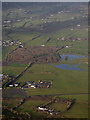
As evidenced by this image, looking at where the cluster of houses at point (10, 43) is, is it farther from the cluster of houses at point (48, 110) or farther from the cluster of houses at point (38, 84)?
the cluster of houses at point (48, 110)

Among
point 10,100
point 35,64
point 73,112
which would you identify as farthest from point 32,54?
point 73,112

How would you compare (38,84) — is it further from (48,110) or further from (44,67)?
(48,110)

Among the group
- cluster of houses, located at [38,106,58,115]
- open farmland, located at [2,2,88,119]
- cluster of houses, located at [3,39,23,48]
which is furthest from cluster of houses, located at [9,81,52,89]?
cluster of houses, located at [3,39,23,48]

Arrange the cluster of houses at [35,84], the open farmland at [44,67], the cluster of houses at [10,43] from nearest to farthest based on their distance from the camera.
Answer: the open farmland at [44,67], the cluster of houses at [35,84], the cluster of houses at [10,43]

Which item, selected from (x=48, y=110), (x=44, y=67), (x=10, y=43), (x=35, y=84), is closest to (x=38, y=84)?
(x=35, y=84)

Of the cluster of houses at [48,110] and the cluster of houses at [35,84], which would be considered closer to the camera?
the cluster of houses at [48,110]

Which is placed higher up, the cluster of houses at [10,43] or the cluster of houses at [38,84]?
the cluster of houses at [38,84]

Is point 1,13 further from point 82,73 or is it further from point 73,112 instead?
point 73,112

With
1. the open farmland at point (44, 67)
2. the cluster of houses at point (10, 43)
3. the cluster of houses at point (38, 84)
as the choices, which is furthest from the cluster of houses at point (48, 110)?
the cluster of houses at point (10, 43)

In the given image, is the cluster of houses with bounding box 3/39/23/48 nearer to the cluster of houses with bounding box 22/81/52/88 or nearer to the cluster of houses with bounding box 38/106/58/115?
the cluster of houses with bounding box 22/81/52/88
